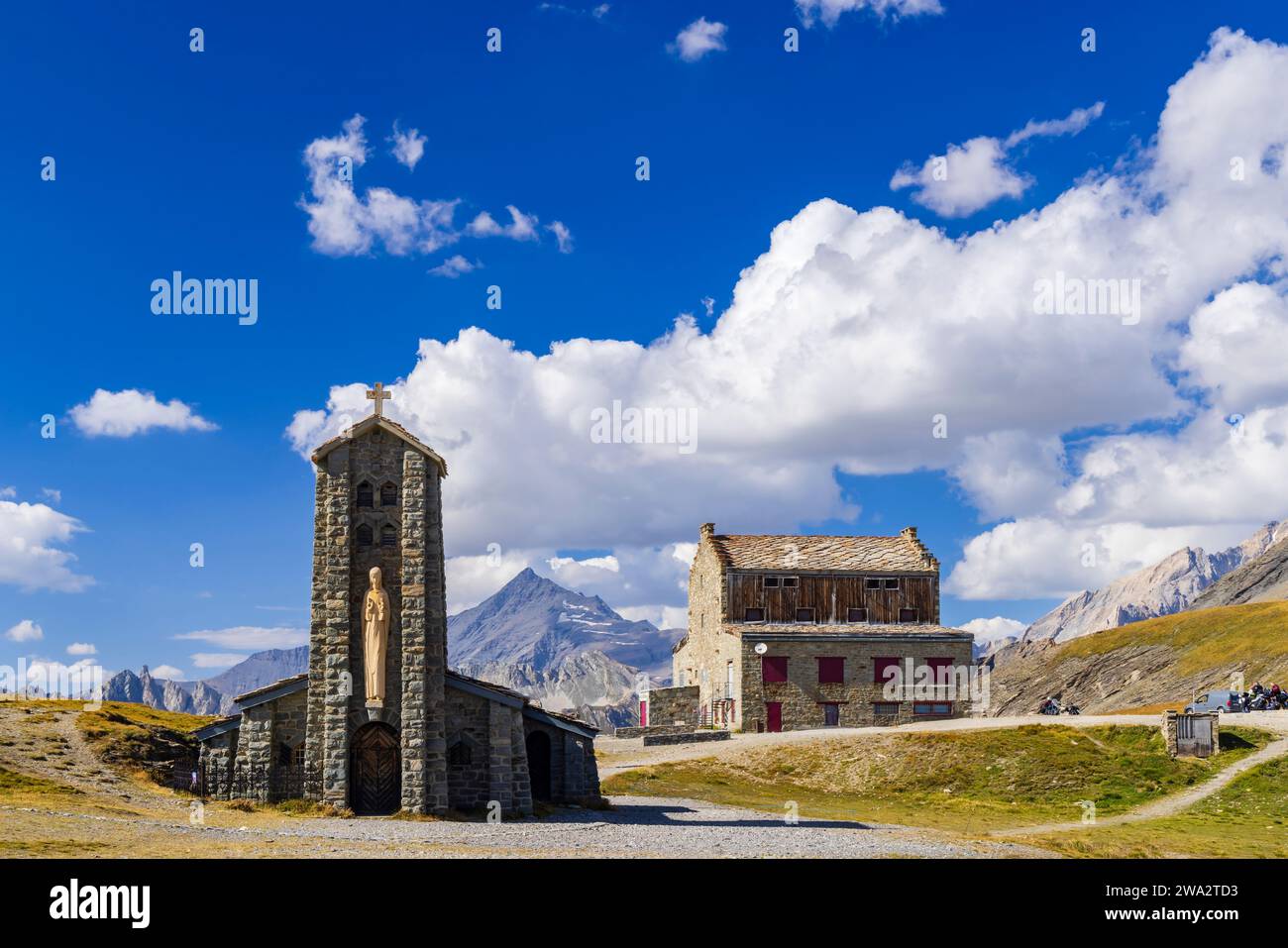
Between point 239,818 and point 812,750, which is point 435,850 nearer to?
point 239,818

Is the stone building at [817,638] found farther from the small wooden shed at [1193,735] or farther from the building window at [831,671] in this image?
the small wooden shed at [1193,735]

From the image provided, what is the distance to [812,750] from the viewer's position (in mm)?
52031

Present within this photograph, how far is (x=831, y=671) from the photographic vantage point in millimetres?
64500

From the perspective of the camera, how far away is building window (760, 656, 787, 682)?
63.9 meters

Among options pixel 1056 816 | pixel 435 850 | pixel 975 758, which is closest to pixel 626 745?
pixel 975 758

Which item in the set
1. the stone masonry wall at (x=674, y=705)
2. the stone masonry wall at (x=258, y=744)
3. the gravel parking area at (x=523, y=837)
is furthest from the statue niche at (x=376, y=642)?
the stone masonry wall at (x=674, y=705)

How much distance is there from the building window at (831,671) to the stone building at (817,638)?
54 millimetres

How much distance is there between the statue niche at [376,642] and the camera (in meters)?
33.4

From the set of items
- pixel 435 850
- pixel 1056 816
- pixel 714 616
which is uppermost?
pixel 714 616

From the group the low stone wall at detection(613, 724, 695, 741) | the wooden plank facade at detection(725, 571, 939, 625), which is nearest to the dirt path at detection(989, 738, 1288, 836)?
the wooden plank facade at detection(725, 571, 939, 625)

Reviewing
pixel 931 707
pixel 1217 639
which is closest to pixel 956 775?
pixel 931 707

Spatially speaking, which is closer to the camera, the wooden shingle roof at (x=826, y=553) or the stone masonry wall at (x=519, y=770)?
the stone masonry wall at (x=519, y=770)

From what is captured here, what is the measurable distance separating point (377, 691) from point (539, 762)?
7.72 m
